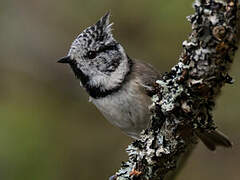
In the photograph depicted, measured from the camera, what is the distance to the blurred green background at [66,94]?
4.64 metres

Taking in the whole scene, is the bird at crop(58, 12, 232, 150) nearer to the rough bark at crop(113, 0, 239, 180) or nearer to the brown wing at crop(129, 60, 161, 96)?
the brown wing at crop(129, 60, 161, 96)

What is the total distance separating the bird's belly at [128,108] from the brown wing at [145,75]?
113 millimetres

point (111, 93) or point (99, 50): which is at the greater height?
point (99, 50)

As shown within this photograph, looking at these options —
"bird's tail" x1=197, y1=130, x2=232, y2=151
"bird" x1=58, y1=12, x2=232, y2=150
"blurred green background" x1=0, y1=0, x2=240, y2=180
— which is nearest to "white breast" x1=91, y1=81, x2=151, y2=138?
"bird" x1=58, y1=12, x2=232, y2=150

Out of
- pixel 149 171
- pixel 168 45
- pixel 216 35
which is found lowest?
pixel 149 171

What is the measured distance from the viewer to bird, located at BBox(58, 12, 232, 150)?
3.94 meters

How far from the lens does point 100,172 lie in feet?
16.7

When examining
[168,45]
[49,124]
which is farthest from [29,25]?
[168,45]

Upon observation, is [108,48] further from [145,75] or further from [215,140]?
[215,140]

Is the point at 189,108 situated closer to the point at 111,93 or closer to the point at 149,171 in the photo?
the point at 149,171

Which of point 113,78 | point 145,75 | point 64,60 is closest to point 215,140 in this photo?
point 145,75

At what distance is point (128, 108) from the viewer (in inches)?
155

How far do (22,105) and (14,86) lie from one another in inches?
13.3

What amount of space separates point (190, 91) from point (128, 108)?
168 centimetres
